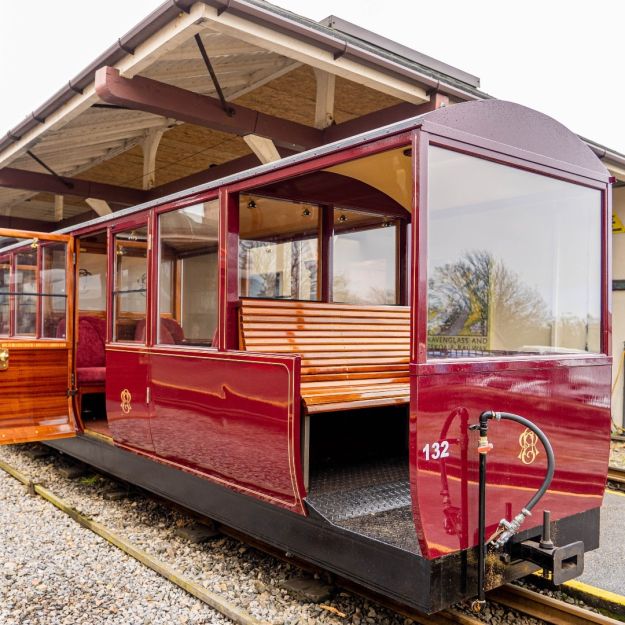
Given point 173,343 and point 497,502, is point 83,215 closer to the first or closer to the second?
point 173,343

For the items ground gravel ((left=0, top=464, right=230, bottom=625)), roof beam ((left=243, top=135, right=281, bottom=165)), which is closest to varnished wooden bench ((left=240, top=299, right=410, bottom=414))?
ground gravel ((left=0, top=464, right=230, bottom=625))

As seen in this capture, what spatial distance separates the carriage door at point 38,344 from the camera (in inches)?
227

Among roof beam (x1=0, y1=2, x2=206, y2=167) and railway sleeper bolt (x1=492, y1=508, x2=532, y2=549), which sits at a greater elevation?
roof beam (x1=0, y1=2, x2=206, y2=167)

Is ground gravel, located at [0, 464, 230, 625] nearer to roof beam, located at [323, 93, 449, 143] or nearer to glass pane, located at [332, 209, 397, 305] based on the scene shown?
glass pane, located at [332, 209, 397, 305]

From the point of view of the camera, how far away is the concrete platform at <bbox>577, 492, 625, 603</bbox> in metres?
3.60

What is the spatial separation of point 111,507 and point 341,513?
2.82 metres

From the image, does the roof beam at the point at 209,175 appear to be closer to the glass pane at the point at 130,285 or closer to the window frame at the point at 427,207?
the glass pane at the point at 130,285

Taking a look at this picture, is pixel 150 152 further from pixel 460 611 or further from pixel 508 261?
pixel 460 611

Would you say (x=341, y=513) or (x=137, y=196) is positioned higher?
(x=137, y=196)

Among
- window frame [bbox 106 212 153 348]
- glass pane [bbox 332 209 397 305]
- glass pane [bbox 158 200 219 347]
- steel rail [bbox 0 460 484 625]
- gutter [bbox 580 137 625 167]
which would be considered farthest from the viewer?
gutter [bbox 580 137 625 167]

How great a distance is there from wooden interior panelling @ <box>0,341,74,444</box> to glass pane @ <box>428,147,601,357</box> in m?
4.31

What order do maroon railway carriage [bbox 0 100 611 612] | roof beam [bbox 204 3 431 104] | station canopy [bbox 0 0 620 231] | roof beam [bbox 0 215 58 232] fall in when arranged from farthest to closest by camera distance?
roof beam [bbox 0 215 58 232] → station canopy [bbox 0 0 620 231] → roof beam [bbox 204 3 431 104] → maroon railway carriage [bbox 0 100 611 612]

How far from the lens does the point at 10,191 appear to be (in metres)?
11.6

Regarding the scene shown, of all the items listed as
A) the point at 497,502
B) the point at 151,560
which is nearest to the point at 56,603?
the point at 151,560
